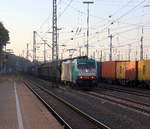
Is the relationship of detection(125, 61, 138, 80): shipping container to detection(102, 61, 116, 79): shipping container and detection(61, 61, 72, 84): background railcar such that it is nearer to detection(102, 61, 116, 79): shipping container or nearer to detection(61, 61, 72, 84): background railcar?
detection(102, 61, 116, 79): shipping container

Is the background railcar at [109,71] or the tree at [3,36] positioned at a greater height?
Answer: the tree at [3,36]

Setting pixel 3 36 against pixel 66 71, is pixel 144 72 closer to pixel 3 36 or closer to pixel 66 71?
pixel 66 71

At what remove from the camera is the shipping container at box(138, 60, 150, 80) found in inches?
1495

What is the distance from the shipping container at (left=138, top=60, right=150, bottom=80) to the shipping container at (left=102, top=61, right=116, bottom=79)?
9235mm

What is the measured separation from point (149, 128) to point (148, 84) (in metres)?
24.9

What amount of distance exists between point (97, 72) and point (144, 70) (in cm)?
736

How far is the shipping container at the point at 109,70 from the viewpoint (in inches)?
1969

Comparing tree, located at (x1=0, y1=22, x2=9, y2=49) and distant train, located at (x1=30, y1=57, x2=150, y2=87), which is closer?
distant train, located at (x1=30, y1=57, x2=150, y2=87)

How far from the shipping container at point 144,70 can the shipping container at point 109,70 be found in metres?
9.24

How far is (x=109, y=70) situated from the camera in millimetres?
51906

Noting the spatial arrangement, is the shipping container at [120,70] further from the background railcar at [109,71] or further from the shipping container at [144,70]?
the shipping container at [144,70]

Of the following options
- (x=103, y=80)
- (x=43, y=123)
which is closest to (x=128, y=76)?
(x=103, y=80)

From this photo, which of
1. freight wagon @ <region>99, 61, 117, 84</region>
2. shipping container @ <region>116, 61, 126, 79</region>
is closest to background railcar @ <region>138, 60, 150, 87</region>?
shipping container @ <region>116, 61, 126, 79</region>

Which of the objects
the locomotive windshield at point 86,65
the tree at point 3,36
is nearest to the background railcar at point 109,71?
the locomotive windshield at point 86,65
